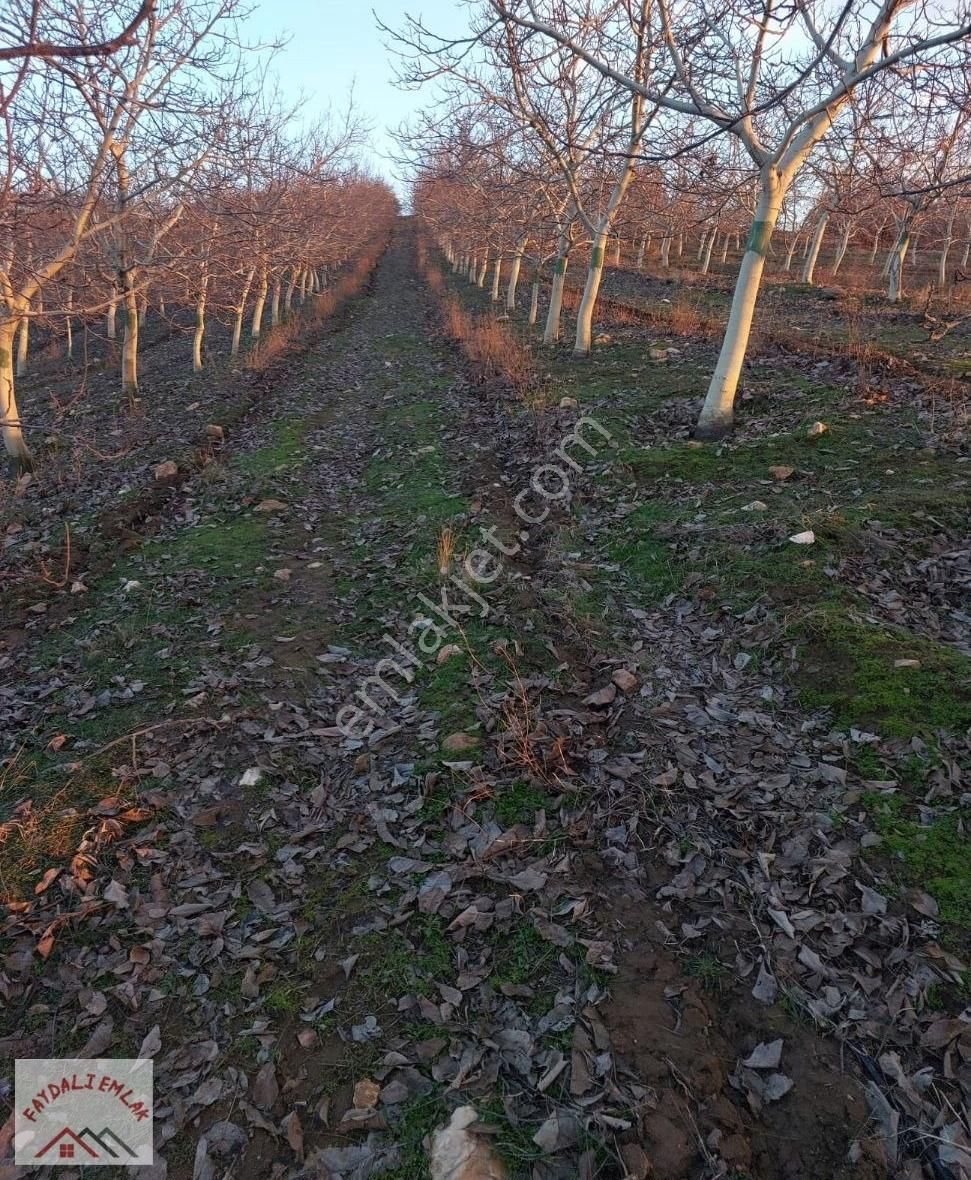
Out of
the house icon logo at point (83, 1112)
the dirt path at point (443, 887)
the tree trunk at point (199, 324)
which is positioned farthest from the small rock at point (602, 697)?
the tree trunk at point (199, 324)

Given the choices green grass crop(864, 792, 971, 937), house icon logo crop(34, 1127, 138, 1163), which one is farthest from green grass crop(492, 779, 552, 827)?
house icon logo crop(34, 1127, 138, 1163)

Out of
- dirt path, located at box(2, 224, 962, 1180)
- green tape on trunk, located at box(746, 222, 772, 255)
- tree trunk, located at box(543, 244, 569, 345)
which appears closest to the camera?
dirt path, located at box(2, 224, 962, 1180)

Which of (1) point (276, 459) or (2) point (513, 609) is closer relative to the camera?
(2) point (513, 609)

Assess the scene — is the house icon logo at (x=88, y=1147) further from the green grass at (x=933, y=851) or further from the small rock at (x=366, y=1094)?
the green grass at (x=933, y=851)

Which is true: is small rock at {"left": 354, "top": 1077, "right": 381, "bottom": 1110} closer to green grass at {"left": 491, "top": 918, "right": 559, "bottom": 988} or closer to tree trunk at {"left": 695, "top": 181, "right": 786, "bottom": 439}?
green grass at {"left": 491, "top": 918, "right": 559, "bottom": 988}

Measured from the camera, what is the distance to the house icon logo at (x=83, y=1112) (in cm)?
242

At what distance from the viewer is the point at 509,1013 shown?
2680 mm

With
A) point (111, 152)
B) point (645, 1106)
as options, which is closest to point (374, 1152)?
point (645, 1106)

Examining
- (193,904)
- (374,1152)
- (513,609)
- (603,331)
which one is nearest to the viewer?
(374,1152)

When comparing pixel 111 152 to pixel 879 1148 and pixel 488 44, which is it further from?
pixel 879 1148

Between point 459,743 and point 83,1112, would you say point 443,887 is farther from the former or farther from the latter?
point 83,1112

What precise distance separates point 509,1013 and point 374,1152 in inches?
26.6

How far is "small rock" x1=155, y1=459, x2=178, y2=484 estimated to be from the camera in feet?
29.6

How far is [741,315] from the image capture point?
7773 millimetres
